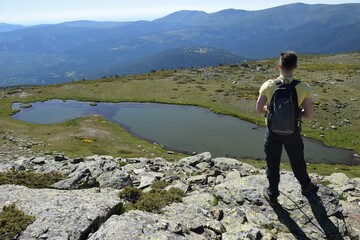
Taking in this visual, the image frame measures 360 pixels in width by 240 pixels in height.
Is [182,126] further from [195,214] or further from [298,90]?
[298,90]

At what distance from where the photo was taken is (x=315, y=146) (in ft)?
146

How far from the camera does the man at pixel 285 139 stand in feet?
37.8

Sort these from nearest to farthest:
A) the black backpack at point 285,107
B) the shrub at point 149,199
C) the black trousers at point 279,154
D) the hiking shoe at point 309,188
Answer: the black backpack at point 285,107, the black trousers at point 279,154, the shrub at point 149,199, the hiking shoe at point 309,188

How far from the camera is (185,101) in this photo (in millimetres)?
68438

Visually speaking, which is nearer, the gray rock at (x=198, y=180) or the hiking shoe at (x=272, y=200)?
the hiking shoe at (x=272, y=200)

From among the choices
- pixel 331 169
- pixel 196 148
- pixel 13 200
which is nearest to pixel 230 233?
pixel 13 200

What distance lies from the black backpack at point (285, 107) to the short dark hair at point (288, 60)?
1.78 feet

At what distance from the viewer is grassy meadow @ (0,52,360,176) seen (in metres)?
42.2

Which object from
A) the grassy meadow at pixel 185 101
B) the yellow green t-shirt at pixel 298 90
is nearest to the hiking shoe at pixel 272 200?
the yellow green t-shirt at pixel 298 90

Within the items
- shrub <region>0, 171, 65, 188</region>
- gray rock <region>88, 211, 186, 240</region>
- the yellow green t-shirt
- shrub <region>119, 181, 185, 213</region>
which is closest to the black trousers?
the yellow green t-shirt

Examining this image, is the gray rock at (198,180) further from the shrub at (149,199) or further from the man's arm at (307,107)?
the man's arm at (307,107)

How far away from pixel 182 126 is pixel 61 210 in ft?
139

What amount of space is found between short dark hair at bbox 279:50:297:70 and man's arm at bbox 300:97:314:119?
137 centimetres

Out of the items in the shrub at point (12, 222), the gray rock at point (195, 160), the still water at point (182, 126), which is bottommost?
the still water at point (182, 126)
